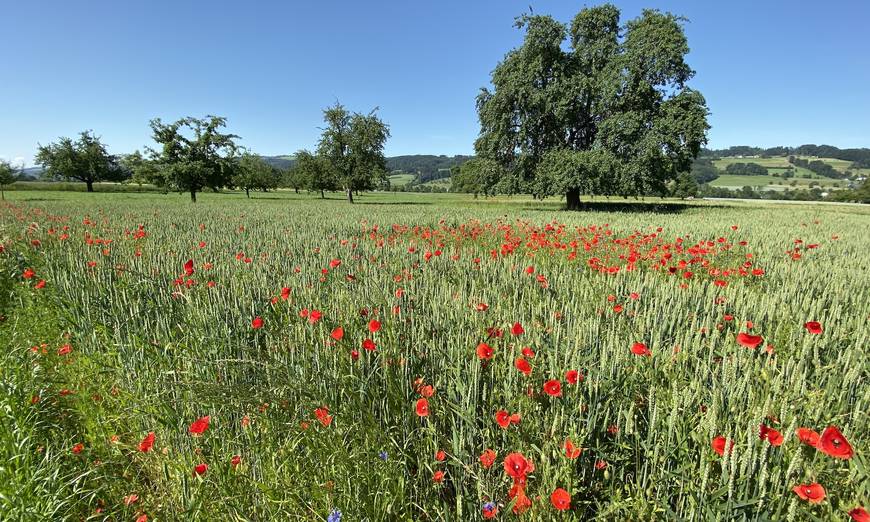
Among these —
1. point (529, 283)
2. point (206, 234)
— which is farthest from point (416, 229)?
point (529, 283)

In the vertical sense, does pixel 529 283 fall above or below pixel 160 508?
above

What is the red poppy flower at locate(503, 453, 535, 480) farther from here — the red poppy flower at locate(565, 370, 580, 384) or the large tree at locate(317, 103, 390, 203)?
the large tree at locate(317, 103, 390, 203)

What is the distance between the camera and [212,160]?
35188 millimetres

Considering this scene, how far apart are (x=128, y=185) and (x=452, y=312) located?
98.5 metres

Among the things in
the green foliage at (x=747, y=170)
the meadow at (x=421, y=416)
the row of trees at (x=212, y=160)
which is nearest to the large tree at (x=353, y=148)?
the row of trees at (x=212, y=160)

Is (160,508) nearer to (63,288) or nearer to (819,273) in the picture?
(63,288)

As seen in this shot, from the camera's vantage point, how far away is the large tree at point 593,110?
21891 millimetres

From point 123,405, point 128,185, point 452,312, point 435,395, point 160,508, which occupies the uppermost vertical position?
point 128,185

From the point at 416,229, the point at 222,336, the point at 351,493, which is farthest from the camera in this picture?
the point at 416,229

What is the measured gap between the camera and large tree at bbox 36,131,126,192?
61875 millimetres

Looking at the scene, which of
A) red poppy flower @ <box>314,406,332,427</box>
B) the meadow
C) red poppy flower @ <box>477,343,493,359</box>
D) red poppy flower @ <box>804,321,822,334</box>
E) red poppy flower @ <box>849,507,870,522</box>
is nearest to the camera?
red poppy flower @ <box>849,507,870,522</box>

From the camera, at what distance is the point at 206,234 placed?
9906mm

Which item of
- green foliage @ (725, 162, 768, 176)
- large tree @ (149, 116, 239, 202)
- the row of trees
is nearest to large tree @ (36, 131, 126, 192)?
the row of trees

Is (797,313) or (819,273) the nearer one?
(797,313)
